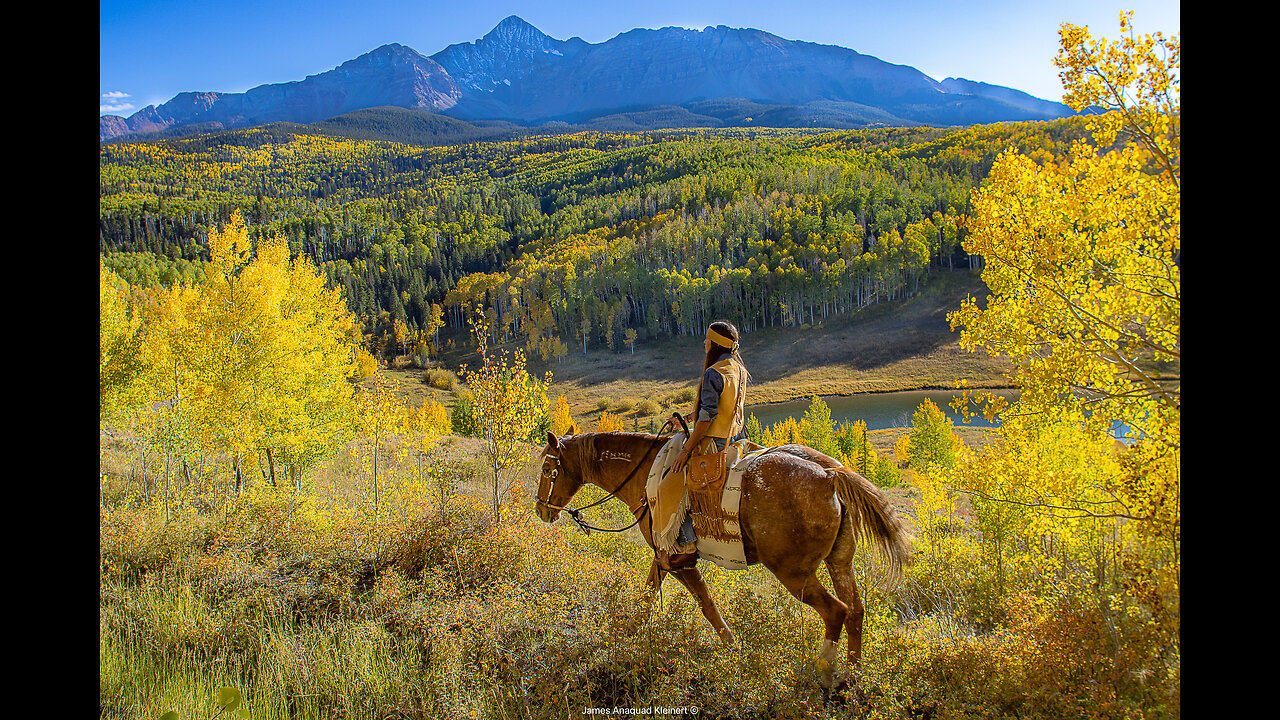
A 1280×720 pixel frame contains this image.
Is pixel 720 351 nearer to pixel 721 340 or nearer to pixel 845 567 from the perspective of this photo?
pixel 721 340

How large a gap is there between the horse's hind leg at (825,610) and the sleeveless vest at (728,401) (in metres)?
1.35

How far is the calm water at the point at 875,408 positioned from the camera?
50594mm

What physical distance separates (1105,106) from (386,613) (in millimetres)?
7763

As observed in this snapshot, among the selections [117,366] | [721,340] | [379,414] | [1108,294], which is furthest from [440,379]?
[1108,294]

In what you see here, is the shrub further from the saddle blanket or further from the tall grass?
the saddle blanket

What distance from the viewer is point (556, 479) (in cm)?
656

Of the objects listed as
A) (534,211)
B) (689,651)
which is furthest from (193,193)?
(689,651)

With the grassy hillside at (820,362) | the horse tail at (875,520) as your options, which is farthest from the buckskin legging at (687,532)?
the grassy hillside at (820,362)

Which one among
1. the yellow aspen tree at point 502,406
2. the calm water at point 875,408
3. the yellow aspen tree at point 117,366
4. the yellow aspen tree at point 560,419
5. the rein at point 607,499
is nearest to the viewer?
the rein at point 607,499

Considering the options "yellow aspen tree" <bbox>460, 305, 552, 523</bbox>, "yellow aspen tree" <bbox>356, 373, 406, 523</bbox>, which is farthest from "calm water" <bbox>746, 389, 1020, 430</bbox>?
"yellow aspen tree" <bbox>460, 305, 552, 523</bbox>

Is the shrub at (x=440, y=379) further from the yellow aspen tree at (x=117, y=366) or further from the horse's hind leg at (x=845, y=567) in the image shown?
the horse's hind leg at (x=845, y=567)

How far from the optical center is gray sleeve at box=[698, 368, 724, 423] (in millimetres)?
5098
